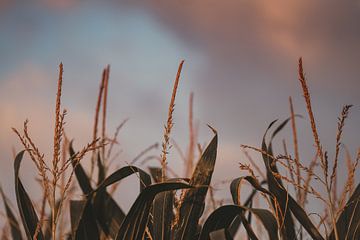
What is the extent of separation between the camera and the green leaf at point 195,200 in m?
1.15

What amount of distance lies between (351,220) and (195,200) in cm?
37

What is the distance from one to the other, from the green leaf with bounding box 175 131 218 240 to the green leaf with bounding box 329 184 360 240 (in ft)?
1.06

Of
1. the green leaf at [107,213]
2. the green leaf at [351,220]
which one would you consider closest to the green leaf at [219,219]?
the green leaf at [351,220]

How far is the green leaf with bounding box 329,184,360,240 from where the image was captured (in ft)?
4.00

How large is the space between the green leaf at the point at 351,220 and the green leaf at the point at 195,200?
322 millimetres

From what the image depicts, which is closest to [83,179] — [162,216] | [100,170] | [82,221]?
[100,170]

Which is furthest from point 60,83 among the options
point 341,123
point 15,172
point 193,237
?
point 341,123

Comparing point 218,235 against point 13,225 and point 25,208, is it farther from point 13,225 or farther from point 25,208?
point 13,225

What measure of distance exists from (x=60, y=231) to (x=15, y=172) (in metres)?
0.24

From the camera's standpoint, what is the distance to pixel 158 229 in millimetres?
1148

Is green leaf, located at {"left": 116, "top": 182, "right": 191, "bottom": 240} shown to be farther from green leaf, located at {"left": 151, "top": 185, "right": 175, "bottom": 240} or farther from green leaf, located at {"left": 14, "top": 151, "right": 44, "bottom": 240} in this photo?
green leaf, located at {"left": 14, "top": 151, "right": 44, "bottom": 240}

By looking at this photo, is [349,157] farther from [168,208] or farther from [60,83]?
[60,83]

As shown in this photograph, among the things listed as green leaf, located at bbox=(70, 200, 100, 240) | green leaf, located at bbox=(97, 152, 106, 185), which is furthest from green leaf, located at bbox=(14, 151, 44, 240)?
green leaf, located at bbox=(97, 152, 106, 185)

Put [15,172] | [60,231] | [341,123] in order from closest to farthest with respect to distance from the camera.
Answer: [341,123], [15,172], [60,231]
